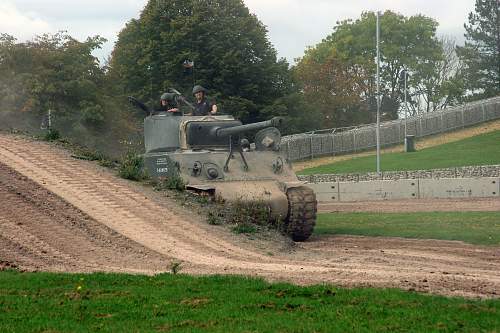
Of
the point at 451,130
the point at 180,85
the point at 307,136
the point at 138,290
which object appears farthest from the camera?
the point at 451,130

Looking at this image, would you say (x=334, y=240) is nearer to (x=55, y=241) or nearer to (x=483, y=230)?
(x=483, y=230)

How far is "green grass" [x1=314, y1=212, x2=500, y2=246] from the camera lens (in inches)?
837

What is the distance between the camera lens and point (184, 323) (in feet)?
31.9

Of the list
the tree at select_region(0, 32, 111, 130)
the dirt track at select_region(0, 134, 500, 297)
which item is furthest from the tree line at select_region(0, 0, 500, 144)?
the dirt track at select_region(0, 134, 500, 297)

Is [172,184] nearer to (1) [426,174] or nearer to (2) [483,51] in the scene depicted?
(1) [426,174]

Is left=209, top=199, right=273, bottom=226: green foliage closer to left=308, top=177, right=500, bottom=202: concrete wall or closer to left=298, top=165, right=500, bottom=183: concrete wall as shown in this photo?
left=308, top=177, right=500, bottom=202: concrete wall

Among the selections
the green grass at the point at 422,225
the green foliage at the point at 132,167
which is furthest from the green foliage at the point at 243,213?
the green grass at the point at 422,225

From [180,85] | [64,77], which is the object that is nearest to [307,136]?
[180,85]

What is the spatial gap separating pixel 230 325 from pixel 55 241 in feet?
24.7

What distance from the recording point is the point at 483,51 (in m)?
86.6

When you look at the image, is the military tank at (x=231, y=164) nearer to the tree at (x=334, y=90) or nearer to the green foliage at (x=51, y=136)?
the green foliage at (x=51, y=136)

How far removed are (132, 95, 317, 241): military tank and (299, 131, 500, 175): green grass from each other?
876 inches

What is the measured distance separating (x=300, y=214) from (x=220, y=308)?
35.5ft

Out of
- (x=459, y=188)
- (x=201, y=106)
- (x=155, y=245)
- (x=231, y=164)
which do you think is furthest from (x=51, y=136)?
(x=459, y=188)
